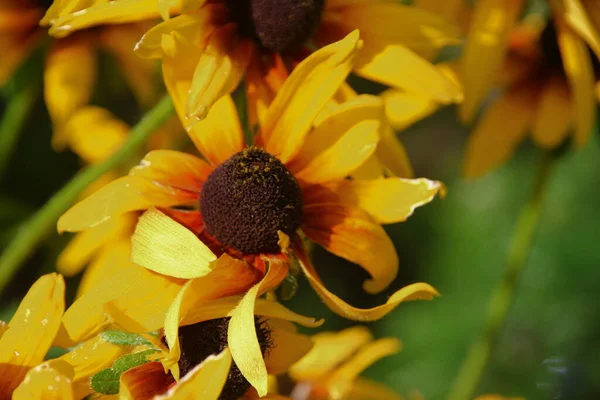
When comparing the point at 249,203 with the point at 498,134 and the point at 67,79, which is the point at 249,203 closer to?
the point at 67,79

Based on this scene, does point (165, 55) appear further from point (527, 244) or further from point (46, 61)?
point (527, 244)

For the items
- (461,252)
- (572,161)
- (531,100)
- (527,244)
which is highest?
(531,100)

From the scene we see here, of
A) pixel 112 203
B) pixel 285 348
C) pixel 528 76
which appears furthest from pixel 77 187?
pixel 528 76

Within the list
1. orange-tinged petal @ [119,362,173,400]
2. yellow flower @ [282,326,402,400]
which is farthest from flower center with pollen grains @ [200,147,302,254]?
yellow flower @ [282,326,402,400]

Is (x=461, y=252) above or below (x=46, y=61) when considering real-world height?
below

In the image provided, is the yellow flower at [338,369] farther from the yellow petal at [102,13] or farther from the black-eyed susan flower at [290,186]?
the yellow petal at [102,13]

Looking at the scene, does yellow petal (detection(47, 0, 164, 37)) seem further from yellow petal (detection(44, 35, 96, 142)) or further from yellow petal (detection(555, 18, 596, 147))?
yellow petal (detection(555, 18, 596, 147))

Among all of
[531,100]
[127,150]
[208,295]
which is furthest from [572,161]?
[208,295]
